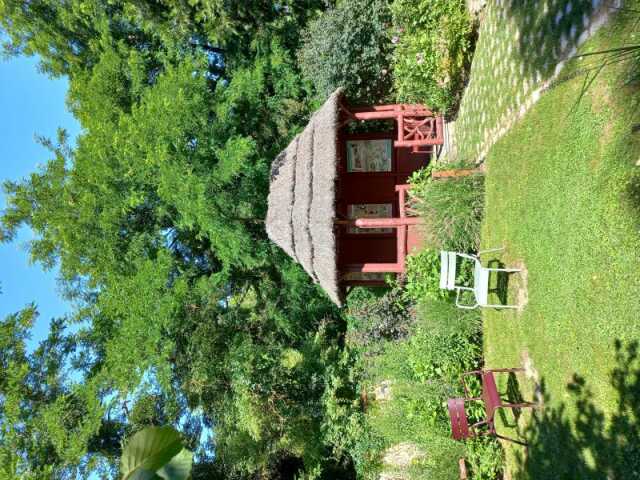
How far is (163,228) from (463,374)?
11060 mm

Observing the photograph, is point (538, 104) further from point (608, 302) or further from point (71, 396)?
point (71, 396)

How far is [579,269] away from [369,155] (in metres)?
8.62

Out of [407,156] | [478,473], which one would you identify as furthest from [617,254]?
[407,156]

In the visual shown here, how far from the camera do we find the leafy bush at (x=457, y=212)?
26.5 feet

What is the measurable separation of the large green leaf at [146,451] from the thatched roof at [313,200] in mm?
6670

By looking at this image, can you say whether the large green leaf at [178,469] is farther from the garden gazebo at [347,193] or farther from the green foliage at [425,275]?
the garden gazebo at [347,193]

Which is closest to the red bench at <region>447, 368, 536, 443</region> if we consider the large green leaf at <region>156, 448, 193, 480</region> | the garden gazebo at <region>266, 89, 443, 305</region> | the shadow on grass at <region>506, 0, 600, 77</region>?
the garden gazebo at <region>266, 89, 443, 305</region>

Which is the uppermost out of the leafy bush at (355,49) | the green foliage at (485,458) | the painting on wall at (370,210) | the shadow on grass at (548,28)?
the leafy bush at (355,49)

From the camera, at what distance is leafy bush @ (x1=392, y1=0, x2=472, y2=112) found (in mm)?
9055

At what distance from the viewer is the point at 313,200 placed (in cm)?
965

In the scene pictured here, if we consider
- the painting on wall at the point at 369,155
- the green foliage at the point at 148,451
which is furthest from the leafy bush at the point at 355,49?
the green foliage at the point at 148,451

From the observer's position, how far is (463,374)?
7.79 m

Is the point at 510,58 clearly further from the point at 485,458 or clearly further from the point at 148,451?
the point at 148,451

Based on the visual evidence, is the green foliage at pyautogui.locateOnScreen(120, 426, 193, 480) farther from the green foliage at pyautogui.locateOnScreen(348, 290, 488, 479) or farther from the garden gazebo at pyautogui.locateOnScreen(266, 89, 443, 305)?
the garden gazebo at pyautogui.locateOnScreen(266, 89, 443, 305)
